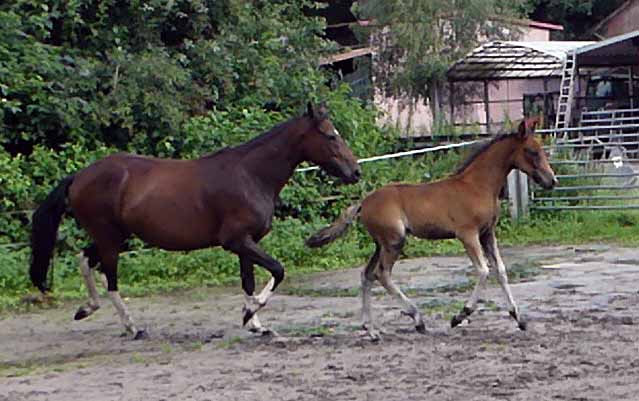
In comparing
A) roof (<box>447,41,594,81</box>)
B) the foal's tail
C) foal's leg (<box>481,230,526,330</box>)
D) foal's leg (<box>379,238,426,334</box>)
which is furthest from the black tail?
roof (<box>447,41,594,81</box>)

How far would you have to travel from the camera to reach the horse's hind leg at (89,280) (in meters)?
10.7


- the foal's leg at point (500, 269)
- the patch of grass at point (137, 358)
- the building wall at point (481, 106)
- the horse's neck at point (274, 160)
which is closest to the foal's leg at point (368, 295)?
the foal's leg at point (500, 269)

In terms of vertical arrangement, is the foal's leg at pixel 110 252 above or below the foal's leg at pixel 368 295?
above

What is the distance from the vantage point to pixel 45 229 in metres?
11.0

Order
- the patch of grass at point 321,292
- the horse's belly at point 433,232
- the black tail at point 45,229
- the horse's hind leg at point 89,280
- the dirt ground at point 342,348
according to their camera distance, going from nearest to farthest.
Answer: the dirt ground at point 342,348
the horse's belly at point 433,232
the horse's hind leg at point 89,280
the black tail at point 45,229
the patch of grass at point 321,292

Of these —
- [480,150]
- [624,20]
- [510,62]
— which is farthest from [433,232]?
[624,20]

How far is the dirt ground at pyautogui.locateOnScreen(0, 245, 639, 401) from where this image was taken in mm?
7578

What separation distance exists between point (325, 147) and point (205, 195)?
3.65 feet

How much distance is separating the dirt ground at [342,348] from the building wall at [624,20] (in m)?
41.4

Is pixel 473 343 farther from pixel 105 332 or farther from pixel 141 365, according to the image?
pixel 105 332

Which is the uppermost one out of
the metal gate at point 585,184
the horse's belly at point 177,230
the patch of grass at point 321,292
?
the horse's belly at point 177,230

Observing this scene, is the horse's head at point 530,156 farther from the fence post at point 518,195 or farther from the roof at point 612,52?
the roof at point 612,52

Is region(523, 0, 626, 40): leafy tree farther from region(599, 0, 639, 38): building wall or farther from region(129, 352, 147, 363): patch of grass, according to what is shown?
region(129, 352, 147, 363): patch of grass

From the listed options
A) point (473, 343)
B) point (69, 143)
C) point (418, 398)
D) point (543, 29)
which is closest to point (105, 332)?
A: point (473, 343)
